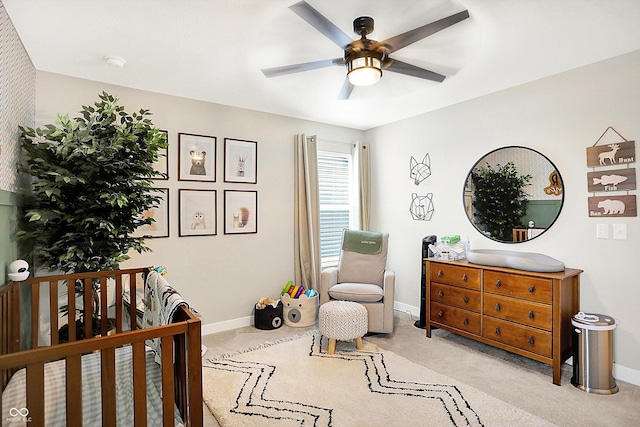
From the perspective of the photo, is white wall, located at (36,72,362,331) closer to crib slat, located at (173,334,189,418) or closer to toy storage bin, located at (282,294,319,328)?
toy storage bin, located at (282,294,319,328)

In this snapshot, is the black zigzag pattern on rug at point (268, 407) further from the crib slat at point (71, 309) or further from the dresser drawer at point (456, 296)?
the dresser drawer at point (456, 296)

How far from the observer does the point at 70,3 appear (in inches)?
76.1

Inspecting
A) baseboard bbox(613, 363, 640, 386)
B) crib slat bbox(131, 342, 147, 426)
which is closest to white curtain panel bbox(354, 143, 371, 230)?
baseboard bbox(613, 363, 640, 386)

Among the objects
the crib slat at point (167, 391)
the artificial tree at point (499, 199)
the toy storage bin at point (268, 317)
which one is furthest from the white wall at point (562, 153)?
the crib slat at point (167, 391)

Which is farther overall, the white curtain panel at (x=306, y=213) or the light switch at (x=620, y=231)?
the white curtain panel at (x=306, y=213)

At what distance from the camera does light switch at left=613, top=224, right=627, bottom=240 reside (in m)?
2.63

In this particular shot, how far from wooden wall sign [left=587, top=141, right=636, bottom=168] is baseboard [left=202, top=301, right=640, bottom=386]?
1541mm

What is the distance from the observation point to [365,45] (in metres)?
2.18

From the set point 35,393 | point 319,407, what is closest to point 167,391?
point 35,393

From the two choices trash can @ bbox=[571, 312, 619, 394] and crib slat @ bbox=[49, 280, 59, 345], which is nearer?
crib slat @ bbox=[49, 280, 59, 345]

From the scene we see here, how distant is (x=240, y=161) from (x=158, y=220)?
104 centimetres

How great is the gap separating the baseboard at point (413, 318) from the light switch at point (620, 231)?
0.97 m

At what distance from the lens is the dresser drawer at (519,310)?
2637 mm

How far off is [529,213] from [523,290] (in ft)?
2.57
